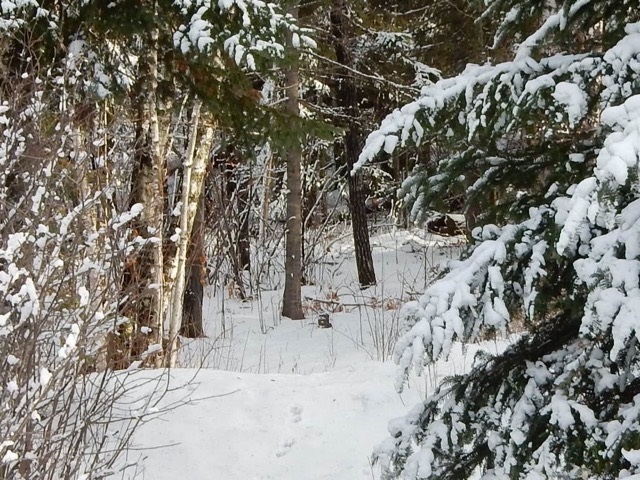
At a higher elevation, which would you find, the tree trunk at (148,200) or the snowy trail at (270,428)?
the tree trunk at (148,200)

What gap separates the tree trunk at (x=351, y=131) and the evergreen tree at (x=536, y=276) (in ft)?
29.6

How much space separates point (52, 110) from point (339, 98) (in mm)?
8901

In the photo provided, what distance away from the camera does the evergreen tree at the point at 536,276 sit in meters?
1.88

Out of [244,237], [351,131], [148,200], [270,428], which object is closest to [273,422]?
[270,428]

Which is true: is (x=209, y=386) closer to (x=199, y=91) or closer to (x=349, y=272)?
(x=199, y=91)

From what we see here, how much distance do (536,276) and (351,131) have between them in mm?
10900

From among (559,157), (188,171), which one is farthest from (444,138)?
(188,171)

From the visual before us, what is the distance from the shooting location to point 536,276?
6.70 feet

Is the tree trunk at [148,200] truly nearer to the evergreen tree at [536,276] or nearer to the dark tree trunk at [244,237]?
the evergreen tree at [536,276]

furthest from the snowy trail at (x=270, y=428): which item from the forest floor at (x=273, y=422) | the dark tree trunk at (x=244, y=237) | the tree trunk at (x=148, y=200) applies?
the dark tree trunk at (x=244, y=237)

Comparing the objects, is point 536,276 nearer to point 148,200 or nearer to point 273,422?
point 273,422

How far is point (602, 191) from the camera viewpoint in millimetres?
1491

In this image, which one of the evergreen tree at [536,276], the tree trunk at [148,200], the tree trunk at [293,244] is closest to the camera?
the evergreen tree at [536,276]

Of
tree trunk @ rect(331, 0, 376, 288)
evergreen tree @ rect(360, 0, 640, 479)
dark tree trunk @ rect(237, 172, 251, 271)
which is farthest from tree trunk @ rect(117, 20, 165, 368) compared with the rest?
dark tree trunk @ rect(237, 172, 251, 271)
